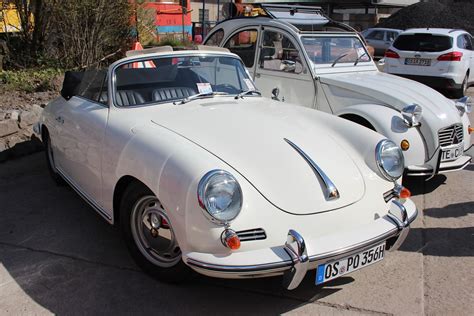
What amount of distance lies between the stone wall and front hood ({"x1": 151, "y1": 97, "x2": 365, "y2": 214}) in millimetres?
3389

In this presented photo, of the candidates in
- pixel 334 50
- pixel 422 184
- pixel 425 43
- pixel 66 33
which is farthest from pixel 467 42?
pixel 66 33

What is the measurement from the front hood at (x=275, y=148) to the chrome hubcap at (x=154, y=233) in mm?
523

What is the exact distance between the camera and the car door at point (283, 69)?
5988 mm

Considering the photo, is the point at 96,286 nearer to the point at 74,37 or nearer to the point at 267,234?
the point at 267,234

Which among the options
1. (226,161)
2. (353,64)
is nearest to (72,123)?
(226,161)

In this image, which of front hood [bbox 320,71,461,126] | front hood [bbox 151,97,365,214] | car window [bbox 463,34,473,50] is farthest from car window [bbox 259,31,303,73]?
car window [bbox 463,34,473,50]

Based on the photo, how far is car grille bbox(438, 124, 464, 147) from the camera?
196 inches

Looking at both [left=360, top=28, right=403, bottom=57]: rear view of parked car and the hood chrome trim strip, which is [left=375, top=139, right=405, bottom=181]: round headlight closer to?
the hood chrome trim strip

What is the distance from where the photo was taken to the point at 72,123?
4215mm

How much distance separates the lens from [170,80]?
4.10 meters

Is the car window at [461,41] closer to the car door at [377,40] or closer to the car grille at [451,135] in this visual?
the car grille at [451,135]

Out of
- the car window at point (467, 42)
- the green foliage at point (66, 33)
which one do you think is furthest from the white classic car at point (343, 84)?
the car window at point (467, 42)

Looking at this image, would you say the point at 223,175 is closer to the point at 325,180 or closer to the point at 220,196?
the point at 220,196

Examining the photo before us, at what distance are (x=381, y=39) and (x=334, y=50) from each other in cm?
1772
